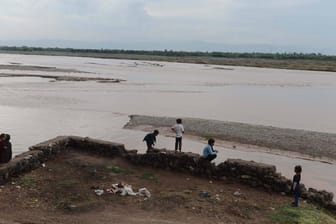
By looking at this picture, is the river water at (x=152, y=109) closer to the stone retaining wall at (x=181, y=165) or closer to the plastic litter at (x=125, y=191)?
the stone retaining wall at (x=181, y=165)

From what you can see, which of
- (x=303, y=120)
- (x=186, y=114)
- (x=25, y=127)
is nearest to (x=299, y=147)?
(x=303, y=120)

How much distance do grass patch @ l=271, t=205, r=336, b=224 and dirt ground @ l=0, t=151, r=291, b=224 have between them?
258 mm

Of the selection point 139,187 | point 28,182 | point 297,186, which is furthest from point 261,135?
point 28,182

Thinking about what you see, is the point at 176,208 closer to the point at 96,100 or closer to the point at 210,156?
the point at 210,156

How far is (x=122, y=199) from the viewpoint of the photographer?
1116 cm

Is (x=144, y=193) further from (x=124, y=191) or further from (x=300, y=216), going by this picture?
(x=300, y=216)

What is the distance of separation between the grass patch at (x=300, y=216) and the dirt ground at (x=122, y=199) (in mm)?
258

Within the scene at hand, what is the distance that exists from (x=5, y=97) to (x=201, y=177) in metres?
32.0

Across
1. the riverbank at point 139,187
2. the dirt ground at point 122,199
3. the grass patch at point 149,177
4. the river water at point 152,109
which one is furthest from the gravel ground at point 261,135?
the grass patch at point 149,177

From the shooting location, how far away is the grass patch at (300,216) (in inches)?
399

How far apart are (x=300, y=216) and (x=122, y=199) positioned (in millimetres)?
4385

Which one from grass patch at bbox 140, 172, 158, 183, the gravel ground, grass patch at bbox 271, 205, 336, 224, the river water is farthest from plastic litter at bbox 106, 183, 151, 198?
the gravel ground

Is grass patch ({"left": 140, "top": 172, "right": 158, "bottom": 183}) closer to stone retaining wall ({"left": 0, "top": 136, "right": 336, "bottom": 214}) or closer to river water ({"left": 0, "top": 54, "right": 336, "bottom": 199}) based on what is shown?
stone retaining wall ({"left": 0, "top": 136, "right": 336, "bottom": 214})

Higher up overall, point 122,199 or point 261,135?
point 122,199
